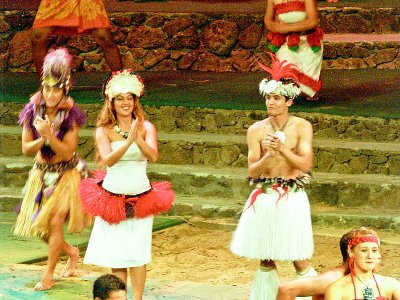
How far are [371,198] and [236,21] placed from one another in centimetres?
447

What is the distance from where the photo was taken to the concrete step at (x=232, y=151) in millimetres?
9922

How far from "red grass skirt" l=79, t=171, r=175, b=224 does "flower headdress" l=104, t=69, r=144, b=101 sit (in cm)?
55

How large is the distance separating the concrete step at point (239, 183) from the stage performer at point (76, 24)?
3.31ft

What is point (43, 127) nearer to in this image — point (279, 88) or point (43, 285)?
point (43, 285)

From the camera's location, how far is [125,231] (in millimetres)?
7141

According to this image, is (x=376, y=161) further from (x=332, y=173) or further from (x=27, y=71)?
(x=27, y=71)

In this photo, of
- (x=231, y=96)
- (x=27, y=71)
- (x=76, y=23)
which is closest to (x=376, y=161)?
(x=231, y=96)

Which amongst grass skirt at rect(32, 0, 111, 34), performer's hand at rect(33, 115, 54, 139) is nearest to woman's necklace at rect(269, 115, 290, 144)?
performer's hand at rect(33, 115, 54, 139)

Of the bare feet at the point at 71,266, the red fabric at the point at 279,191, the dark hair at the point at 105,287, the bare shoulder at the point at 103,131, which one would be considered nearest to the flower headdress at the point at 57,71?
the bare shoulder at the point at 103,131

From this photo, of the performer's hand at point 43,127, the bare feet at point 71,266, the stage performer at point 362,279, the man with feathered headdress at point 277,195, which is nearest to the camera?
the stage performer at point 362,279

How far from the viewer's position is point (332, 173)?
32.8ft

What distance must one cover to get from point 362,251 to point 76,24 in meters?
5.39

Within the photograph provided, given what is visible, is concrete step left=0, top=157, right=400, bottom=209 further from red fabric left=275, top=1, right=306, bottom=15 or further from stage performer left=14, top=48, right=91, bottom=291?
stage performer left=14, top=48, right=91, bottom=291

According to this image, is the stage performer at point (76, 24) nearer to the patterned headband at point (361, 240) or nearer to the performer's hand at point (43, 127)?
the performer's hand at point (43, 127)
